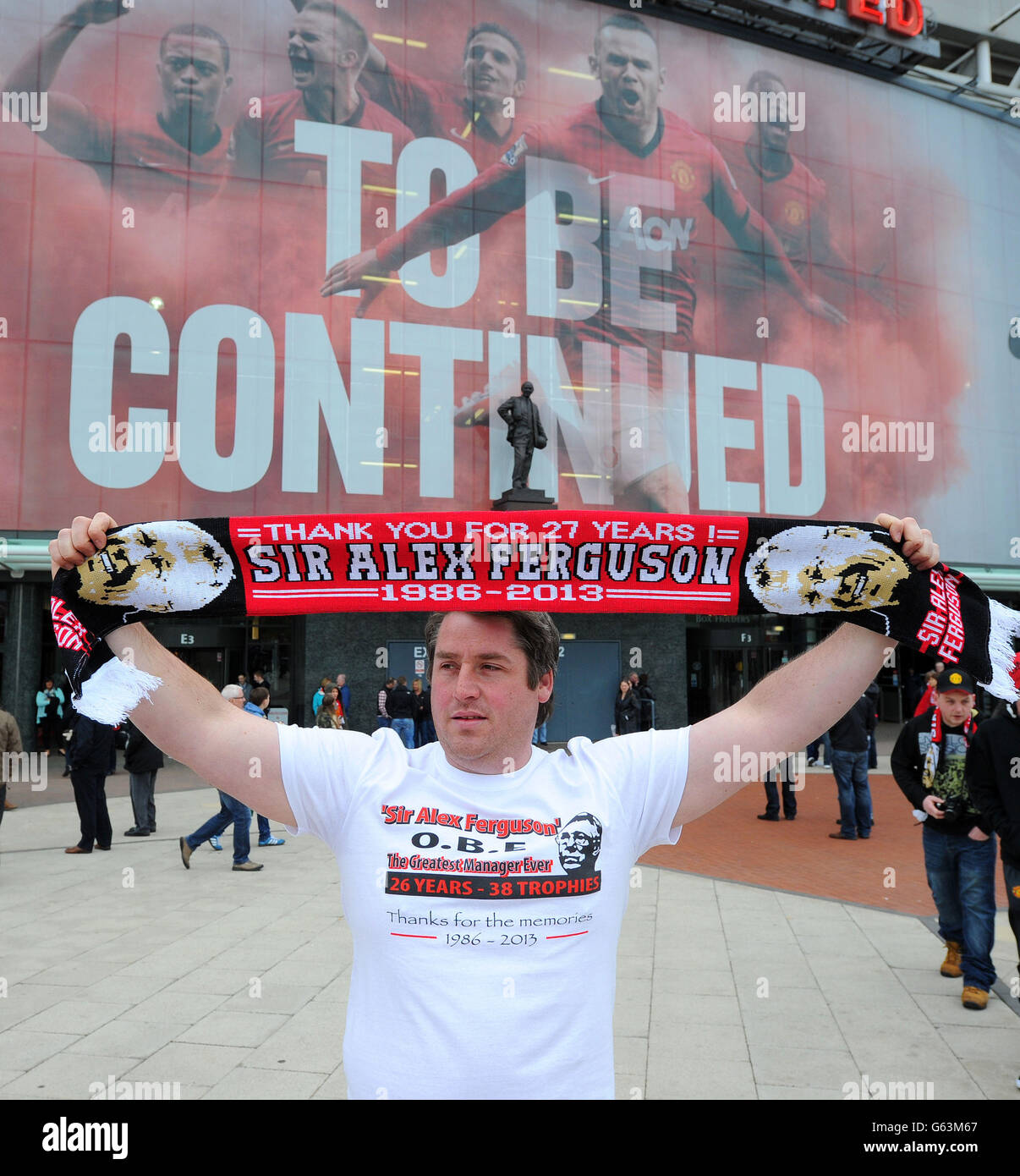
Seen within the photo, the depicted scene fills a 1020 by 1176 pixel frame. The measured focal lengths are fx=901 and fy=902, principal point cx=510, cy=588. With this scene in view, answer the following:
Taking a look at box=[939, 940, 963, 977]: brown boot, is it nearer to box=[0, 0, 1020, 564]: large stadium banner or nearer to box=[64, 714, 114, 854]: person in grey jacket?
box=[64, 714, 114, 854]: person in grey jacket

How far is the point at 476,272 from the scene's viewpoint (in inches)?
955

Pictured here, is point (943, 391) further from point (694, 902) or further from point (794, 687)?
point (794, 687)

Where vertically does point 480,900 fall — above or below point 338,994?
above

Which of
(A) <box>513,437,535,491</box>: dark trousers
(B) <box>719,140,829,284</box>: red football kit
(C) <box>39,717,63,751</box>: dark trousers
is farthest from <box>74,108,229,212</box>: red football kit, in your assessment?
(B) <box>719,140,829,284</box>: red football kit

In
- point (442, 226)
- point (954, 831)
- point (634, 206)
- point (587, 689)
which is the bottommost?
point (587, 689)

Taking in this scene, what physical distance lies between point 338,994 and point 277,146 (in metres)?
22.5

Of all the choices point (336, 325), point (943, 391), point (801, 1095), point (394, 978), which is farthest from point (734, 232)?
point (394, 978)

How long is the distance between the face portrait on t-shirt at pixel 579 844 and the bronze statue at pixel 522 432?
68.7 feet

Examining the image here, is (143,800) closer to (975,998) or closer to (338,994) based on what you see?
(338,994)

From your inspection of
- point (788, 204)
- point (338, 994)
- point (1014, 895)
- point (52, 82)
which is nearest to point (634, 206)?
point (788, 204)

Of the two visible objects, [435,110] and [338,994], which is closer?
[338,994]

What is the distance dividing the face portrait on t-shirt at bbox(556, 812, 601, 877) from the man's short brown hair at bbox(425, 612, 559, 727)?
1.00 feet

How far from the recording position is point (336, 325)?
75.8 ft

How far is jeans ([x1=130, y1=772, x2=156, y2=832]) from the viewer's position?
11.8 metres
